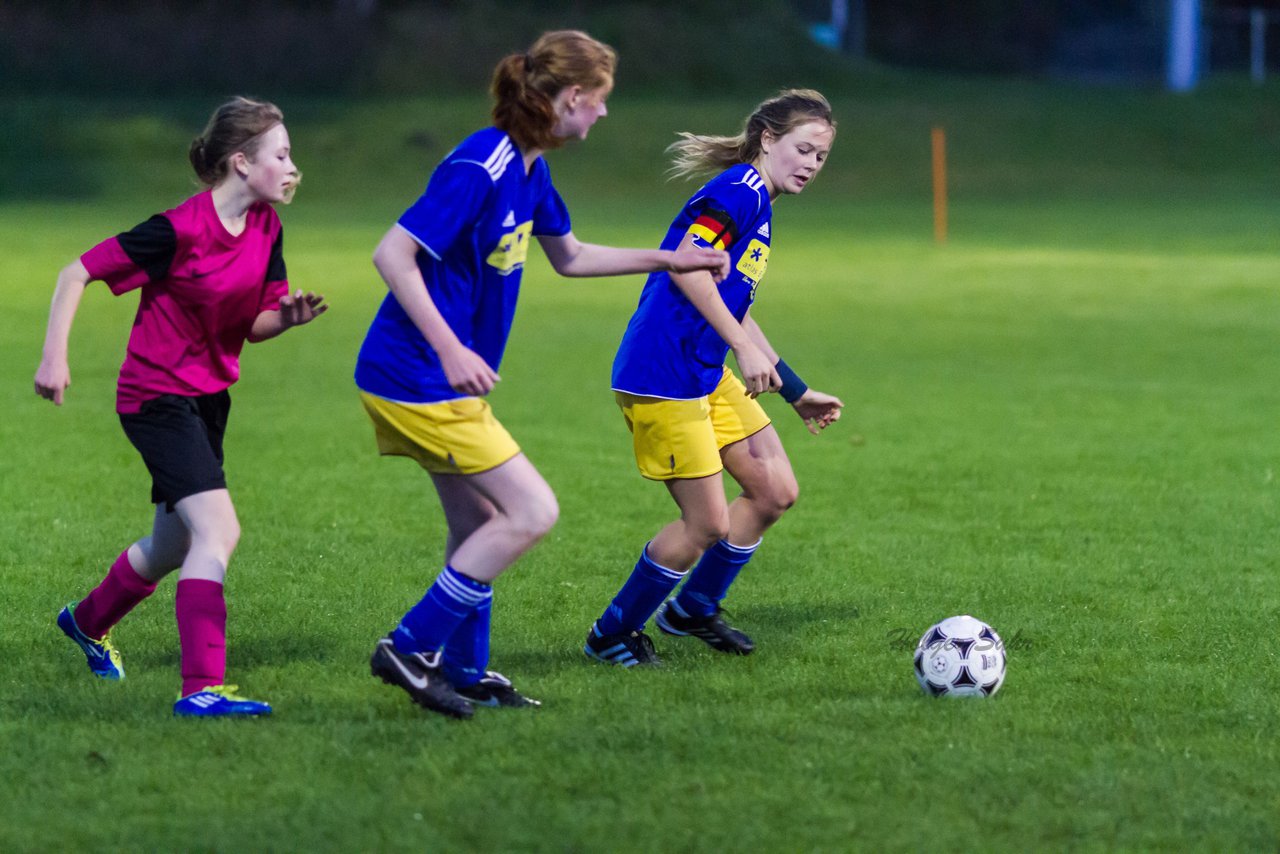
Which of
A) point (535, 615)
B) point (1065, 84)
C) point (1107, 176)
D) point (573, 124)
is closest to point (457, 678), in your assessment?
point (535, 615)

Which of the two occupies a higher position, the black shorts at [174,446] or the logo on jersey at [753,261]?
the logo on jersey at [753,261]

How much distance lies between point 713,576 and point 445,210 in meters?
1.92

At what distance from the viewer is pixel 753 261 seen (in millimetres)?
5629

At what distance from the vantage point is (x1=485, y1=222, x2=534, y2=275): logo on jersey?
4.61 metres

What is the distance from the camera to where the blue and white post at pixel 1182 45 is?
4541 centimetres

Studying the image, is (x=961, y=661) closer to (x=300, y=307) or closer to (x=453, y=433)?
(x=453, y=433)

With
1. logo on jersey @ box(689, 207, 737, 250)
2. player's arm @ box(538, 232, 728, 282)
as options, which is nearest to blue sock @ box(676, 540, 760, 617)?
logo on jersey @ box(689, 207, 737, 250)

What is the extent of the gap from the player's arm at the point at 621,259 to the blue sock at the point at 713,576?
1236 millimetres

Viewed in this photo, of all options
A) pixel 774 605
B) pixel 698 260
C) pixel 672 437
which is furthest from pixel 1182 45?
pixel 698 260

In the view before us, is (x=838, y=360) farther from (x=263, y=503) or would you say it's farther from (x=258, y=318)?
(x=258, y=318)

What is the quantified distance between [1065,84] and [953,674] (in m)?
44.2

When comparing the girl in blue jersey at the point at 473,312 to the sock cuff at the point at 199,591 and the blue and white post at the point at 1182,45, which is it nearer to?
the sock cuff at the point at 199,591

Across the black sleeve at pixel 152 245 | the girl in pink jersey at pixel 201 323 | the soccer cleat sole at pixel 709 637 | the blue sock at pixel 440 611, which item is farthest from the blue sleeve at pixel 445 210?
the soccer cleat sole at pixel 709 637

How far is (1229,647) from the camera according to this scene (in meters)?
5.79
